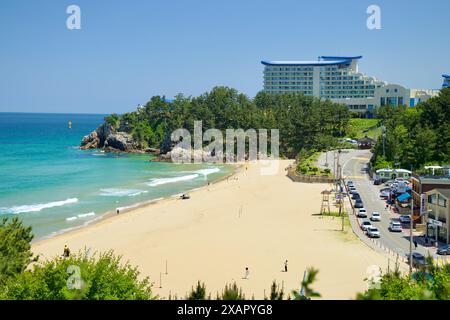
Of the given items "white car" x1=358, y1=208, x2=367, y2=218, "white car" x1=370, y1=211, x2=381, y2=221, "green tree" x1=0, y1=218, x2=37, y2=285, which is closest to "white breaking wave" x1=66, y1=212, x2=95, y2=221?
"green tree" x1=0, y1=218, x2=37, y2=285

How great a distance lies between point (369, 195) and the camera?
4575cm

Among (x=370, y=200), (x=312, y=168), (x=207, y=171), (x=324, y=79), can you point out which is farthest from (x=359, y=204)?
(x=324, y=79)

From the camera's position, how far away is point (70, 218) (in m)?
41.2

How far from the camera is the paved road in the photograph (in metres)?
29.5

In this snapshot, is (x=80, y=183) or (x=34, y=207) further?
(x=80, y=183)

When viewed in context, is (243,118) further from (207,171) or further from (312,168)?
(312,168)

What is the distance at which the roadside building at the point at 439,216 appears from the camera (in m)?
29.4

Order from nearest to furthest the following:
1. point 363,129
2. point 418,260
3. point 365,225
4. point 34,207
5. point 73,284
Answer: point 73,284
point 418,260
point 365,225
point 34,207
point 363,129

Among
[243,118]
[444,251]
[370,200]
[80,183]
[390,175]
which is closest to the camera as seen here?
[444,251]

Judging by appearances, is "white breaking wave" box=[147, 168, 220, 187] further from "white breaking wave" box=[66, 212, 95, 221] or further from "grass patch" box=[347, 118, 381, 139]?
"grass patch" box=[347, 118, 381, 139]

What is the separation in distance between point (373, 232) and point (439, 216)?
4.05 meters

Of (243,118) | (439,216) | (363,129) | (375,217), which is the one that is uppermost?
(243,118)

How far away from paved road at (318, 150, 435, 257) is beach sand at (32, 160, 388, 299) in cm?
209

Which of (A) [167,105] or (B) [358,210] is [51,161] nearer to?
(A) [167,105]
